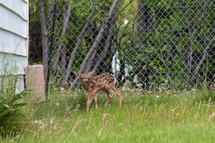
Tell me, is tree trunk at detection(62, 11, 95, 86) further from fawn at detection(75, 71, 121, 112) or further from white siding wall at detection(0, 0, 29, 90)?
white siding wall at detection(0, 0, 29, 90)

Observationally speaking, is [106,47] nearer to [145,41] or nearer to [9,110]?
[145,41]

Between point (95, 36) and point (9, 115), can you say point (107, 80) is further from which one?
point (9, 115)

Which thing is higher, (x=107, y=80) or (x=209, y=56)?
(x=209, y=56)

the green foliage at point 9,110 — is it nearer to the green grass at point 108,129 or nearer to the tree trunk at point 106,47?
the green grass at point 108,129

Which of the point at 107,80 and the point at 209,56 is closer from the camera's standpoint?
the point at 107,80

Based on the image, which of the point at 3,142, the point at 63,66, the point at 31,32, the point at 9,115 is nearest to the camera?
the point at 3,142

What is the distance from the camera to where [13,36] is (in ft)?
18.8

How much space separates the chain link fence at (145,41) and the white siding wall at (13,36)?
1229 mm

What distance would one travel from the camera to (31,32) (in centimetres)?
1167

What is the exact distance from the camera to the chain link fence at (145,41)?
7.82 metres

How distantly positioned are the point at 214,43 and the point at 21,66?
4.31 meters

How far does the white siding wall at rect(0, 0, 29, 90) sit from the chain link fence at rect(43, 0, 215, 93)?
1.23m

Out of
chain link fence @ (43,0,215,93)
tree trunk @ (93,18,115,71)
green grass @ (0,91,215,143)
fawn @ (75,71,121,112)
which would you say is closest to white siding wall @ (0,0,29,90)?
green grass @ (0,91,215,143)

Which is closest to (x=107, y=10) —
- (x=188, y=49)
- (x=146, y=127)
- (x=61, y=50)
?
(x=61, y=50)
